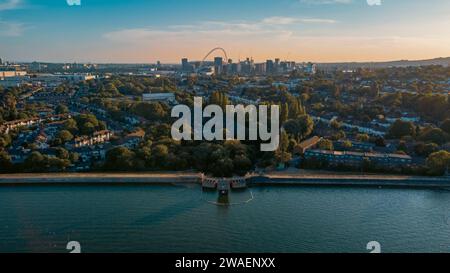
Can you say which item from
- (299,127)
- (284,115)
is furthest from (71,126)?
(299,127)

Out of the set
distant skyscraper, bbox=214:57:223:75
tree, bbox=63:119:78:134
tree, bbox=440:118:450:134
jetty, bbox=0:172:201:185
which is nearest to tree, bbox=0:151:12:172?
jetty, bbox=0:172:201:185

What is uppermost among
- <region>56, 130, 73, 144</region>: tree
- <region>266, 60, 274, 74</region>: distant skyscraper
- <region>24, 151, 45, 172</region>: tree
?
<region>266, 60, 274, 74</region>: distant skyscraper

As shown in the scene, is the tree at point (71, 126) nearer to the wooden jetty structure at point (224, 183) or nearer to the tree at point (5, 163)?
the tree at point (5, 163)

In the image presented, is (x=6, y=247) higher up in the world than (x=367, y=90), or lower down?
lower down

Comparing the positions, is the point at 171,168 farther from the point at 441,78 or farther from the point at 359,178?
the point at 441,78

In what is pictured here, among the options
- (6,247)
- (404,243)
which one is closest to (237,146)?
(404,243)

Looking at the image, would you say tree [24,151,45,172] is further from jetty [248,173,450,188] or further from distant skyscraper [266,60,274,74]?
distant skyscraper [266,60,274,74]
